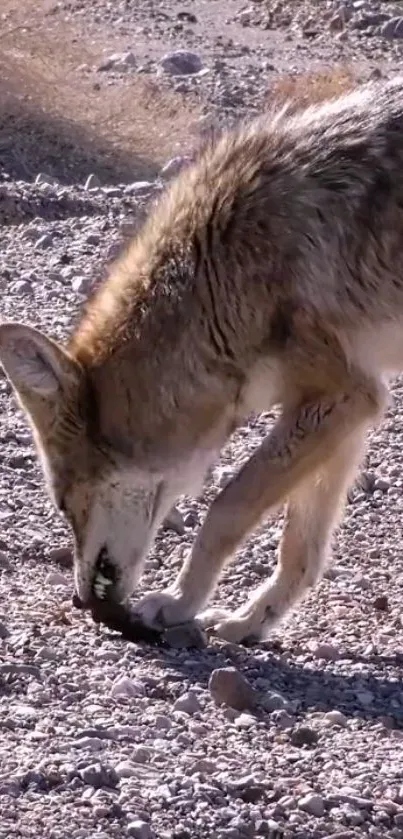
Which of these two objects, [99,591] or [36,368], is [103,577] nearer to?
[99,591]

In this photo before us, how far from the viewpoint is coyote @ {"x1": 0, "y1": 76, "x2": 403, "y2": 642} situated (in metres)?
6.66

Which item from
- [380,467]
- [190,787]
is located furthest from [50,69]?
[190,787]

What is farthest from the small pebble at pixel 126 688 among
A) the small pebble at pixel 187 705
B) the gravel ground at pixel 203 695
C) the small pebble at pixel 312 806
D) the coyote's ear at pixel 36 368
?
the coyote's ear at pixel 36 368

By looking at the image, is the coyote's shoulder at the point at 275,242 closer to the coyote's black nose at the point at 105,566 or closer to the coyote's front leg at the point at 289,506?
the coyote's front leg at the point at 289,506

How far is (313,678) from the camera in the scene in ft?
21.7

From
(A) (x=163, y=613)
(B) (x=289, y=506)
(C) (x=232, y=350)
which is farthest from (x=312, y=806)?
(B) (x=289, y=506)

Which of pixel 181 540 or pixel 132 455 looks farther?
pixel 181 540

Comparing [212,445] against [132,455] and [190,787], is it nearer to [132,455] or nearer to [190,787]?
[132,455]

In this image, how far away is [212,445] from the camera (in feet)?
23.2

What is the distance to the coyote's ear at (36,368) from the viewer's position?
21.5 feet

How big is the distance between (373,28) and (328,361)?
14.5 meters

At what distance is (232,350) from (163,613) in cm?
109

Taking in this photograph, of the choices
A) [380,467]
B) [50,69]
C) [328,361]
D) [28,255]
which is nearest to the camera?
[328,361]

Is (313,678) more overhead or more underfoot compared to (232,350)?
more underfoot
